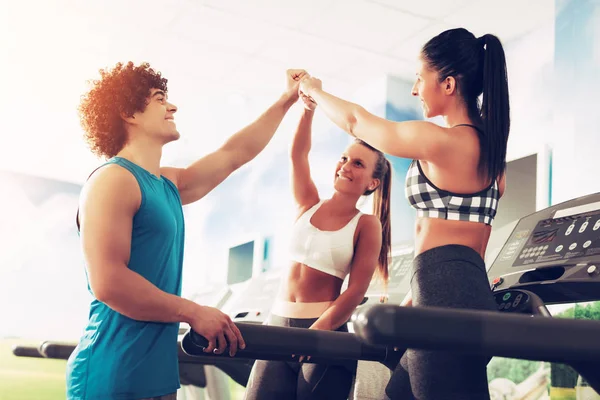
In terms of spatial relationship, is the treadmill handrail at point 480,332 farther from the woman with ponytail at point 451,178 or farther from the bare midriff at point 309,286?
the bare midriff at point 309,286

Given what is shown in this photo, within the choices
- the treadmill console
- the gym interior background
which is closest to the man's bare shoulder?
the treadmill console

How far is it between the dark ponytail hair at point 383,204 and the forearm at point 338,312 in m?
0.42

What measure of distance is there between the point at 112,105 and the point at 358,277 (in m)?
1.02

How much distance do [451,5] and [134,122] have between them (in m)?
3.26

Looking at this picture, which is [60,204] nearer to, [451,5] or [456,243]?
[451,5]

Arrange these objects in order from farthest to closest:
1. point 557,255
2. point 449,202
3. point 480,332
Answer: point 557,255 < point 449,202 < point 480,332

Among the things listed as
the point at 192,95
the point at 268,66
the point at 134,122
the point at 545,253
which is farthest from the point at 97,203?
the point at 192,95

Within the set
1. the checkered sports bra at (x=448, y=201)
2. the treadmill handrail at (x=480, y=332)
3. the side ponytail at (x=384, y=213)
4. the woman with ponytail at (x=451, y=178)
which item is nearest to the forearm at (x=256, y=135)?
the woman with ponytail at (x=451, y=178)

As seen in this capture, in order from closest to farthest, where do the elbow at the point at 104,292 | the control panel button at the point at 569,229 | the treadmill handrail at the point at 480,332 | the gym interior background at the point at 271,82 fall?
the treadmill handrail at the point at 480,332 < the elbow at the point at 104,292 < the control panel button at the point at 569,229 < the gym interior background at the point at 271,82

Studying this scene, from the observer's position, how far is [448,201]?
1632mm

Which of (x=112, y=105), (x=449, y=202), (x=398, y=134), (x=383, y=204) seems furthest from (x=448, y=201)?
(x=383, y=204)

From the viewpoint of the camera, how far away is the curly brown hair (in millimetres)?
1698

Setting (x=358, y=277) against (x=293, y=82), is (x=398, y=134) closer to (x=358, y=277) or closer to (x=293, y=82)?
(x=358, y=277)

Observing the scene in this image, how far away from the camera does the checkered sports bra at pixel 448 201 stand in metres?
1.63
